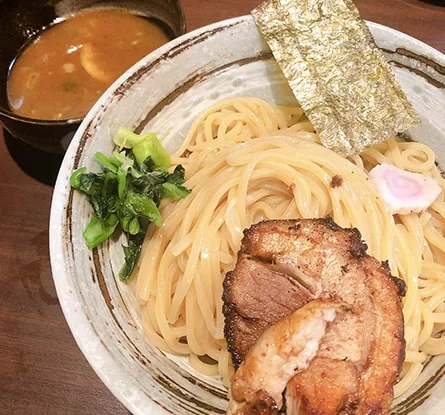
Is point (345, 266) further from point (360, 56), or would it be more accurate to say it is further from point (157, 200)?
point (360, 56)

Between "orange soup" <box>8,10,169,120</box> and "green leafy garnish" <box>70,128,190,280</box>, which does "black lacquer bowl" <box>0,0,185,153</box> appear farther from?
"green leafy garnish" <box>70,128,190,280</box>

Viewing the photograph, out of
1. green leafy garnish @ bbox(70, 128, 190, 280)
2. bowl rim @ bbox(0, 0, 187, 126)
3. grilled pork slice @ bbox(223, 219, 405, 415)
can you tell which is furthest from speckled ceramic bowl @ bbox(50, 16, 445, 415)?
grilled pork slice @ bbox(223, 219, 405, 415)

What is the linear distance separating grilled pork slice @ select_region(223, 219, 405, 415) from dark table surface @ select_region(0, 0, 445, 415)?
0.94 meters

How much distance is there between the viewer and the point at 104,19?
3.42 metres

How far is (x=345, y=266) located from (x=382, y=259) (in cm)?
43

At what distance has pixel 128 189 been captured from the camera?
2.28m

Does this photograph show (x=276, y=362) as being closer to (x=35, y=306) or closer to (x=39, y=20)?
(x=35, y=306)

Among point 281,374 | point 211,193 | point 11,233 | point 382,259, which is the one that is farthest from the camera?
point 11,233

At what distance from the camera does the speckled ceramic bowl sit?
1946 millimetres

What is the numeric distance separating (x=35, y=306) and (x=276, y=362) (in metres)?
1.51

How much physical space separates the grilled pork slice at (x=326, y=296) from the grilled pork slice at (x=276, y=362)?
1.3 inches

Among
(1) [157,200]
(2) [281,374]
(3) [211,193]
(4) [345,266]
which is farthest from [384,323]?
(1) [157,200]

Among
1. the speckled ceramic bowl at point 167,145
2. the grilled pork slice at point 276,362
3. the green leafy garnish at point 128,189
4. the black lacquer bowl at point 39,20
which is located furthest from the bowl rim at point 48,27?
the grilled pork slice at point 276,362

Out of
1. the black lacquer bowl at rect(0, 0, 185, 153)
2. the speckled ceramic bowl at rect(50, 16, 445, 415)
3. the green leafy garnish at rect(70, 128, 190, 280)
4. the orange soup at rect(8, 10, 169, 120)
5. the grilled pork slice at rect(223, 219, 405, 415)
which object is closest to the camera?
the grilled pork slice at rect(223, 219, 405, 415)
